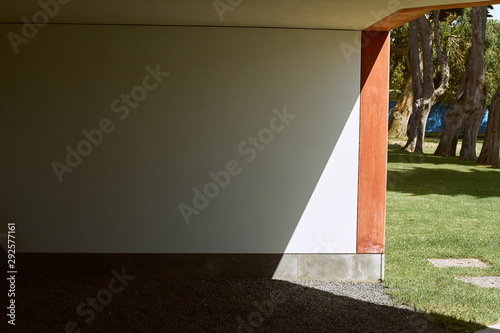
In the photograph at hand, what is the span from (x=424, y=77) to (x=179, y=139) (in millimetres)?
22379

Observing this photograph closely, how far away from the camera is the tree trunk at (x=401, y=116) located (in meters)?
37.7

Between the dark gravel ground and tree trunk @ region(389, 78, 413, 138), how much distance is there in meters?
32.4

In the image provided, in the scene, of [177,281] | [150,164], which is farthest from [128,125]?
[177,281]

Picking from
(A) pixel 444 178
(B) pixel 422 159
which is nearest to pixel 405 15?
(A) pixel 444 178

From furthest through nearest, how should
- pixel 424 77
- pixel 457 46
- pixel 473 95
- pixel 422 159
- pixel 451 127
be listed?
pixel 457 46 < pixel 424 77 < pixel 451 127 < pixel 422 159 < pixel 473 95

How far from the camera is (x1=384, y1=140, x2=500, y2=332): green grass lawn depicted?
6254 mm

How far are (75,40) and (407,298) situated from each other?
470cm

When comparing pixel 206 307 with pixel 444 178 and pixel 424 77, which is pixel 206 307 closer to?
pixel 444 178

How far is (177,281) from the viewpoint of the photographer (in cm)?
689

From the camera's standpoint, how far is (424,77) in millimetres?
27094

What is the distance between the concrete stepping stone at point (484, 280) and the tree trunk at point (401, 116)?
103 feet

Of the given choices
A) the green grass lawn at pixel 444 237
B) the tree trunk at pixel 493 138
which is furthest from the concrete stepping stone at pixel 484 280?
the tree trunk at pixel 493 138

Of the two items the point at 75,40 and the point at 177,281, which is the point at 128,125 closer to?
the point at 75,40

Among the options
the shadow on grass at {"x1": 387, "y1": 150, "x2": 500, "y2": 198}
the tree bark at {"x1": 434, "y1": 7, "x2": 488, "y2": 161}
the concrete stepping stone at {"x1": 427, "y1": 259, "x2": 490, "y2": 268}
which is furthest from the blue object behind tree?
the concrete stepping stone at {"x1": 427, "y1": 259, "x2": 490, "y2": 268}
